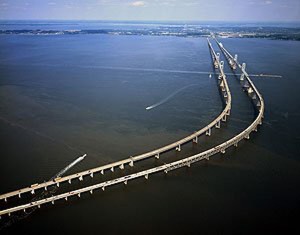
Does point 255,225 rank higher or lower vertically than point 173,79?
A: lower

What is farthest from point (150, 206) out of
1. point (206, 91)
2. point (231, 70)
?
point (231, 70)

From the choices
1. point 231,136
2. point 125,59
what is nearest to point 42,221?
point 231,136

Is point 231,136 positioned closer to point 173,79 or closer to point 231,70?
point 173,79

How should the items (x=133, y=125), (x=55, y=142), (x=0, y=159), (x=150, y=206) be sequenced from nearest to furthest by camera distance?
(x=150, y=206) < (x=0, y=159) < (x=55, y=142) < (x=133, y=125)

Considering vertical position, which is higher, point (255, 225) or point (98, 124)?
point (98, 124)

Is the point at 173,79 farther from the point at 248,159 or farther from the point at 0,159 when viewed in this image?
the point at 0,159

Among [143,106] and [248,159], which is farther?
[143,106]

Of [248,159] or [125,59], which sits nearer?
[248,159]

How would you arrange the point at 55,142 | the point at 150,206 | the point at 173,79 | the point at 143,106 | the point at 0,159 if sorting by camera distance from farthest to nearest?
the point at 173,79
the point at 143,106
the point at 55,142
the point at 0,159
the point at 150,206

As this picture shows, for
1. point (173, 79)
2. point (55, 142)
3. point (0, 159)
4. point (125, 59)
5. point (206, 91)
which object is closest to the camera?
point (0, 159)
